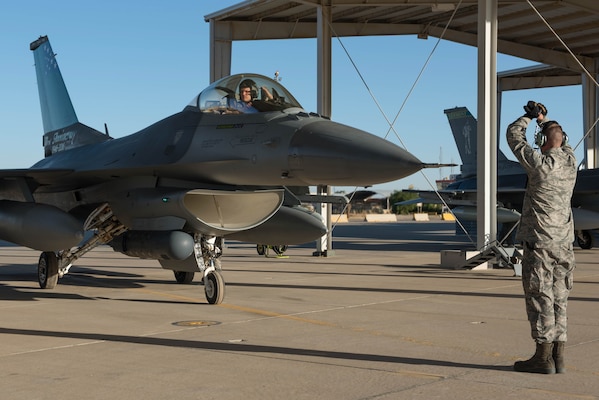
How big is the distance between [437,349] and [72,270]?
36.0 ft

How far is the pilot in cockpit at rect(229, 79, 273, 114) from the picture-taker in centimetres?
935

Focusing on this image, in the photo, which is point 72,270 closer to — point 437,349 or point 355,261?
point 355,261

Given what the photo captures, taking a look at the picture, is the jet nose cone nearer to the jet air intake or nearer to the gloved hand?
the jet air intake

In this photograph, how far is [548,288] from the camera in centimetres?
538

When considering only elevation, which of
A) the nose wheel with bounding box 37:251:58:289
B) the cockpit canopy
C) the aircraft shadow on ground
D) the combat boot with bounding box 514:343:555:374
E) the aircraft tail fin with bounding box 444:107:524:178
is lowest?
the aircraft shadow on ground

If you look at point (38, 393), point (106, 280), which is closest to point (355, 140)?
point (38, 393)

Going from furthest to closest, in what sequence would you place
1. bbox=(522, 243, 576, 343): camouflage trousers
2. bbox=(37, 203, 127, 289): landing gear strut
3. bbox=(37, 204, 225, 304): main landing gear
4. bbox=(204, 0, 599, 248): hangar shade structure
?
bbox=(204, 0, 599, 248): hangar shade structure, bbox=(37, 203, 127, 289): landing gear strut, bbox=(37, 204, 225, 304): main landing gear, bbox=(522, 243, 576, 343): camouflage trousers

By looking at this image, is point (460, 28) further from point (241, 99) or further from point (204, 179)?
point (204, 179)

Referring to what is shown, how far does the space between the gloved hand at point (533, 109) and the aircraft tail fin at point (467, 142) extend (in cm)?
2165

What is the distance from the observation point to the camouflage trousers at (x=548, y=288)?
5.35m

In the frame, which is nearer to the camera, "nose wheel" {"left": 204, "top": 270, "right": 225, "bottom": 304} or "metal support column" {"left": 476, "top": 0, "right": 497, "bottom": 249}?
"nose wheel" {"left": 204, "top": 270, "right": 225, "bottom": 304}

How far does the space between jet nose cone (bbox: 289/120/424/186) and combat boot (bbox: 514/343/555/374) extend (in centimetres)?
309

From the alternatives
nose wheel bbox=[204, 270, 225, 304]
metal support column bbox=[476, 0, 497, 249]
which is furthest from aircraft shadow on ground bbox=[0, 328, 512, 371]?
metal support column bbox=[476, 0, 497, 249]

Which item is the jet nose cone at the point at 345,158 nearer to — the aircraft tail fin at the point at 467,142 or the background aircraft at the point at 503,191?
the background aircraft at the point at 503,191
